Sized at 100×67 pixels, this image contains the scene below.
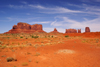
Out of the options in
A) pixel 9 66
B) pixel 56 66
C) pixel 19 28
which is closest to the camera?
pixel 9 66

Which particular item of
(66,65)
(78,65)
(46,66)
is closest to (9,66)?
(46,66)

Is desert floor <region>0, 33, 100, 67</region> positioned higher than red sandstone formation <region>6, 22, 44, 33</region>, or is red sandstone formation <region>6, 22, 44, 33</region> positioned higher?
red sandstone formation <region>6, 22, 44, 33</region>

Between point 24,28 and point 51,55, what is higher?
point 24,28

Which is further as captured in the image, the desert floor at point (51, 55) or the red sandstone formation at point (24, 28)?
the red sandstone formation at point (24, 28)

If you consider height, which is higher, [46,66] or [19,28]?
[19,28]

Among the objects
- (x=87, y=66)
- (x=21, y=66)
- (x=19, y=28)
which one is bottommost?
(x=87, y=66)

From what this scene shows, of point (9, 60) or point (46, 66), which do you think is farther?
point (9, 60)

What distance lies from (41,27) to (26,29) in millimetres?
25972

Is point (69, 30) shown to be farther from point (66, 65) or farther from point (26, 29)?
point (66, 65)

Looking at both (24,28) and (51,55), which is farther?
(24,28)

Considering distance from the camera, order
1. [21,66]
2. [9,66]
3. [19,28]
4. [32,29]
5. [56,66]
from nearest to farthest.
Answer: [9,66] → [21,66] → [56,66] → [19,28] → [32,29]

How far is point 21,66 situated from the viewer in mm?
4820

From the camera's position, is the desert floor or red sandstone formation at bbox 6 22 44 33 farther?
red sandstone formation at bbox 6 22 44 33

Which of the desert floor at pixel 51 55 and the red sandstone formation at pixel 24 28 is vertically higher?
the red sandstone formation at pixel 24 28
